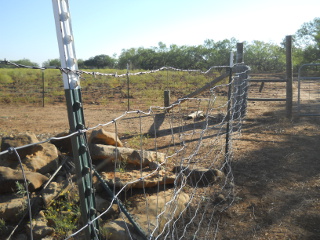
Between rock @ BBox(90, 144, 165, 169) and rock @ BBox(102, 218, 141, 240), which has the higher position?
rock @ BBox(90, 144, 165, 169)

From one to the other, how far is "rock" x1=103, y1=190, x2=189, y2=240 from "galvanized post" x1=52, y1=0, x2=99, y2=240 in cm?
99

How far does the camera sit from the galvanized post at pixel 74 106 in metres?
1.45

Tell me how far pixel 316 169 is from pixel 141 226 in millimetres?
3092

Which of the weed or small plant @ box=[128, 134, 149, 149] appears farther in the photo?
small plant @ box=[128, 134, 149, 149]

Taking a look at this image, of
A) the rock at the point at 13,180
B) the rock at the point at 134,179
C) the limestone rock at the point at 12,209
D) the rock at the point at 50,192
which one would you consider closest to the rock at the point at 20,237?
the limestone rock at the point at 12,209

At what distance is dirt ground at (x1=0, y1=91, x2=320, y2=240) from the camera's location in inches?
133

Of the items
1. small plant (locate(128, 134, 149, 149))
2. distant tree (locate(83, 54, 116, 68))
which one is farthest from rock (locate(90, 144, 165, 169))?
distant tree (locate(83, 54, 116, 68))

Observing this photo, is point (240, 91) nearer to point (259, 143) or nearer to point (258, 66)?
point (259, 143)

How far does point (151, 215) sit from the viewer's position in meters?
3.31

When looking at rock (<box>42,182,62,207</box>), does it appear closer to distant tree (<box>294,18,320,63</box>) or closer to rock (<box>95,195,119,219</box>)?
rock (<box>95,195,119,219</box>)

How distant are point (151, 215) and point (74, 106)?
2043mm

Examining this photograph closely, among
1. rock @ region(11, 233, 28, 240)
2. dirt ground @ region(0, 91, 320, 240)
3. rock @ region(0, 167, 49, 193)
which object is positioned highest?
rock @ region(0, 167, 49, 193)

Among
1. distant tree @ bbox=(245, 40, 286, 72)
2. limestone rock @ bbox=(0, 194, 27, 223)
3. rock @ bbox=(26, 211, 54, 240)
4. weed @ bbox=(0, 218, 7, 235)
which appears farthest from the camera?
distant tree @ bbox=(245, 40, 286, 72)

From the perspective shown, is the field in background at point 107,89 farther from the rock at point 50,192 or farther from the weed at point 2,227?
the weed at point 2,227
